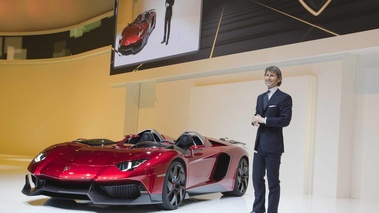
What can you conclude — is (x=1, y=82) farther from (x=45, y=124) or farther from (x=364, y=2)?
(x=364, y=2)

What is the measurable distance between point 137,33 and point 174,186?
7.04 meters

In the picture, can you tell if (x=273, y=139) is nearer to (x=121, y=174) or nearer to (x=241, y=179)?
(x=121, y=174)

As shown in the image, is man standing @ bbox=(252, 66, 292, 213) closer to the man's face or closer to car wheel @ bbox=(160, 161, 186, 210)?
the man's face

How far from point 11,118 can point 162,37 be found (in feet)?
32.3

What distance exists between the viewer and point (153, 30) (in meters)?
10.0

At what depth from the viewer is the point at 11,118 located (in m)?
17.0

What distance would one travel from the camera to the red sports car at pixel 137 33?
10211 millimetres

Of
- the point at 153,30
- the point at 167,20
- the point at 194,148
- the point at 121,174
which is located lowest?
the point at 121,174

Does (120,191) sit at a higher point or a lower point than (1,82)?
lower

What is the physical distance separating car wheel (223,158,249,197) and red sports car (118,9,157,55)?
17.1 feet

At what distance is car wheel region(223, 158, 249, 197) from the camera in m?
5.63

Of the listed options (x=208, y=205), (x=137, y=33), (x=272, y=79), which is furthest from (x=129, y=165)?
(x=137, y=33)

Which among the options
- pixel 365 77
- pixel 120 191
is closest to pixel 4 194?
pixel 120 191

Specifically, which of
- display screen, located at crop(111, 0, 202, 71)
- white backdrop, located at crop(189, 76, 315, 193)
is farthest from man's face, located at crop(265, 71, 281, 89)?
display screen, located at crop(111, 0, 202, 71)
